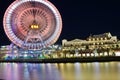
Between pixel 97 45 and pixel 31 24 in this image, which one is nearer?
pixel 31 24

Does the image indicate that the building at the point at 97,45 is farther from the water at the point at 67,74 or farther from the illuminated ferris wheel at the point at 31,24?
the water at the point at 67,74

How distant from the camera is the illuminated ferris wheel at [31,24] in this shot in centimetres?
4606

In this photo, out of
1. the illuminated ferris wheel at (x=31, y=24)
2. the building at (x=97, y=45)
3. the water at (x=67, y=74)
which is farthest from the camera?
the building at (x=97, y=45)

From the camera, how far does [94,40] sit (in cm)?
7669

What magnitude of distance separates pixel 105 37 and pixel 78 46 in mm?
6104

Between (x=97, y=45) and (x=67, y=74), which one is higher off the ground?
(x=97, y=45)

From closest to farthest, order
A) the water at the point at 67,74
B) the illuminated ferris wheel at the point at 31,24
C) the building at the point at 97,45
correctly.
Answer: the water at the point at 67,74 < the illuminated ferris wheel at the point at 31,24 < the building at the point at 97,45

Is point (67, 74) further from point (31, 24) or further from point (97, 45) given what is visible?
point (97, 45)

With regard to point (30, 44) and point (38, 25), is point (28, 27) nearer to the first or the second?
point (38, 25)

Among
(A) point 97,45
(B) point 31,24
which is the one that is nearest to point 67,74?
(B) point 31,24

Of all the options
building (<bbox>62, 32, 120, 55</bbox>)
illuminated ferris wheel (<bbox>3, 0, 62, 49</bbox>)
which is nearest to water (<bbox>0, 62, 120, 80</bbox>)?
illuminated ferris wheel (<bbox>3, 0, 62, 49</bbox>)

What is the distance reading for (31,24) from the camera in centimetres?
4609

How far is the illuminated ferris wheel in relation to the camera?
151ft

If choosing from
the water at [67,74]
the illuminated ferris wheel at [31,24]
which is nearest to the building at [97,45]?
the illuminated ferris wheel at [31,24]
